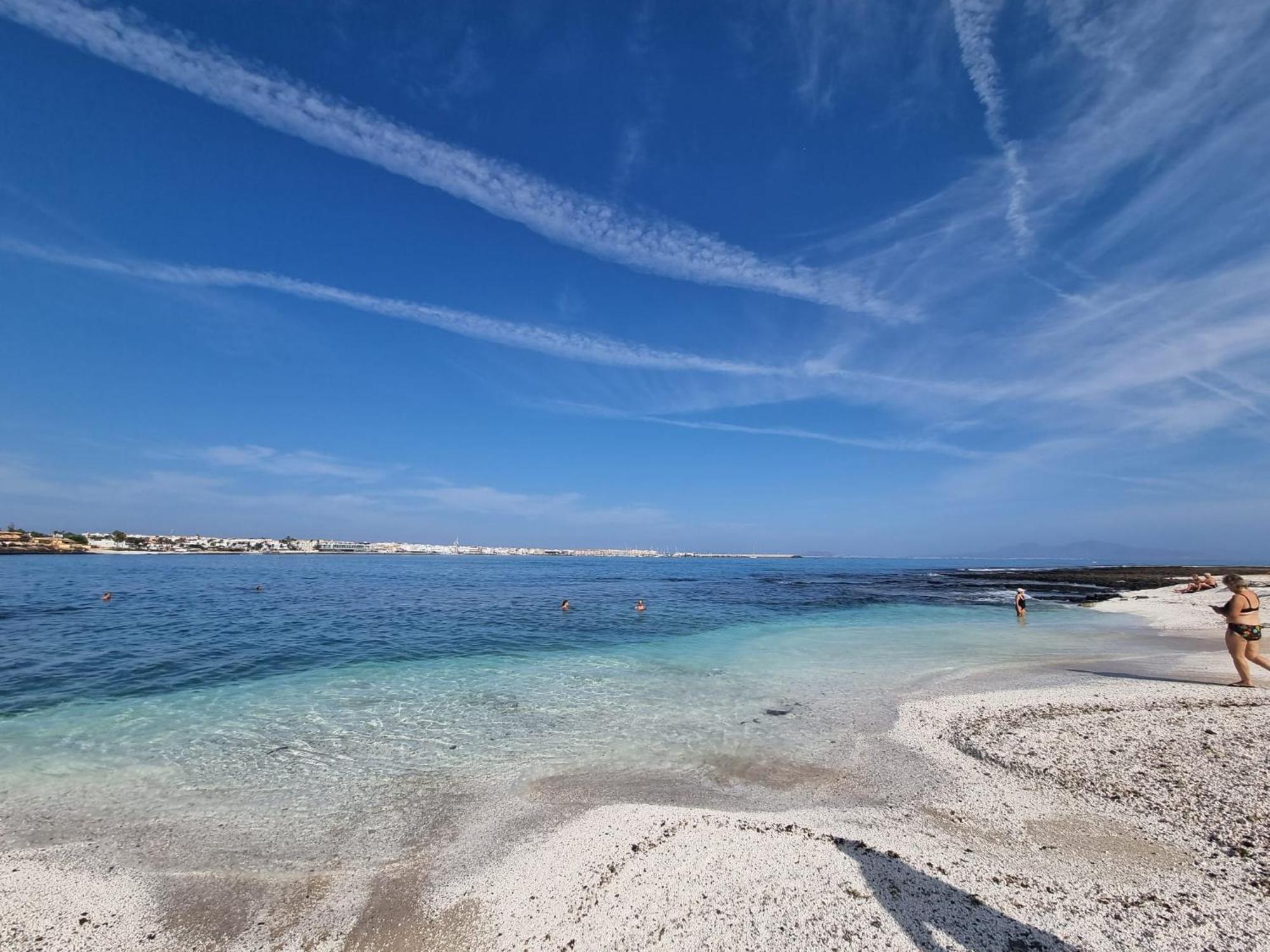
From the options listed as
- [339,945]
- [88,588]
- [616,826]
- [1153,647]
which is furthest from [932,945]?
[88,588]

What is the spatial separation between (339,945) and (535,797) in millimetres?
3098

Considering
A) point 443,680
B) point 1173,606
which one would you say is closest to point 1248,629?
point 443,680

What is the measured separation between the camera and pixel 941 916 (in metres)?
4.57

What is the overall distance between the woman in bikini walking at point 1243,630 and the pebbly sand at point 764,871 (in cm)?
489

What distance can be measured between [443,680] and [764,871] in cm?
1053

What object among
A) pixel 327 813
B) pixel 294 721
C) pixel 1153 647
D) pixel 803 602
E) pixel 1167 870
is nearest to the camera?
pixel 1167 870

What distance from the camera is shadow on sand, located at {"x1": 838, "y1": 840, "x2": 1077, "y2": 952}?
4242 millimetres

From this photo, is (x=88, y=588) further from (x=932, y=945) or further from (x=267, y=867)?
(x=932, y=945)

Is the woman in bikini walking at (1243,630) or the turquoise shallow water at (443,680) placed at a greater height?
the woman in bikini walking at (1243,630)

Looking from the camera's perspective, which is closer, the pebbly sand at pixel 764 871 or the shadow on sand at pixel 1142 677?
the pebbly sand at pixel 764 871

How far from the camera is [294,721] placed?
10.5 meters

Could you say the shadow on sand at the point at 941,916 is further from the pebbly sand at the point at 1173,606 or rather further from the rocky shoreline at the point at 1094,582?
the rocky shoreline at the point at 1094,582

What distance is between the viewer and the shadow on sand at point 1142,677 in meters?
12.3

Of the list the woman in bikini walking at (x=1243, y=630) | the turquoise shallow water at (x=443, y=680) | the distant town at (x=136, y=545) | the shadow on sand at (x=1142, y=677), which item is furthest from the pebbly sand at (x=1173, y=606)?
the distant town at (x=136, y=545)
